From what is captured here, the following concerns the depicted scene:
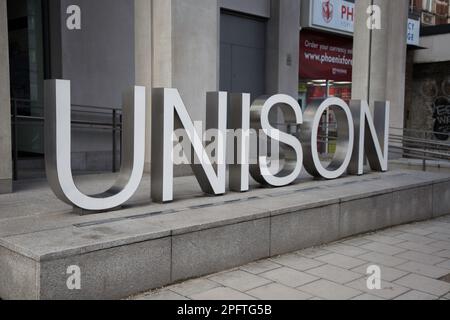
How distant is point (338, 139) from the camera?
7.84 metres

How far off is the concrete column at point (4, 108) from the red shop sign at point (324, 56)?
1190 centimetres

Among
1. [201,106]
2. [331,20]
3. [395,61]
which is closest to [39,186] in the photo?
[201,106]

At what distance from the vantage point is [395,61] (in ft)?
41.9

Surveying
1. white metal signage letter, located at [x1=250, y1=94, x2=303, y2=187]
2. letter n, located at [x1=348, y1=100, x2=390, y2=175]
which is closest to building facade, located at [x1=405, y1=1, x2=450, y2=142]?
letter n, located at [x1=348, y1=100, x2=390, y2=175]

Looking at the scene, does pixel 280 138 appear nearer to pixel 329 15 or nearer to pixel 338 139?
pixel 338 139

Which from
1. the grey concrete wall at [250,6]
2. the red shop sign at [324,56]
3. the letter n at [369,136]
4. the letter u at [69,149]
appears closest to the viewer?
the letter u at [69,149]

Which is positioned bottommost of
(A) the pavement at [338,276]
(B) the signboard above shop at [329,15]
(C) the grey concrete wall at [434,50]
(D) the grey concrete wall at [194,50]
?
(A) the pavement at [338,276]

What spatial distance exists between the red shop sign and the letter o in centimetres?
938

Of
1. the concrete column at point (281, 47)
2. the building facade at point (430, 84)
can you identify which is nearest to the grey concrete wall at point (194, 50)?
the concrete column at point (281, 47)

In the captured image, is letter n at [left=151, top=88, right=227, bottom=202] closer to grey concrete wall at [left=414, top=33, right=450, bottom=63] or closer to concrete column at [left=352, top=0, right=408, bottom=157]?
concrete column at [left=352, top=0, right=408, bottom=157]

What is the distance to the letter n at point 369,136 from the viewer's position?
25.9ft

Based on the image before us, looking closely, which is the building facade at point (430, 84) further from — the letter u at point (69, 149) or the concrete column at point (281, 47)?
the letter u at point (69, 149)

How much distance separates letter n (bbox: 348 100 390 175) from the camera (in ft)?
25.9

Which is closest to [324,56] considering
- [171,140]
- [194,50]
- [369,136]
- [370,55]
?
[370,55]
